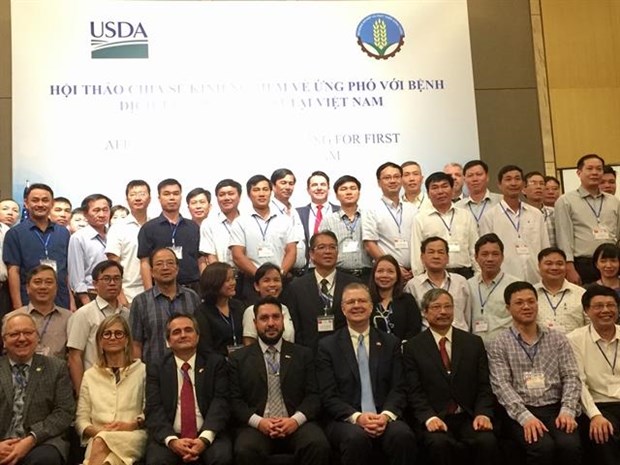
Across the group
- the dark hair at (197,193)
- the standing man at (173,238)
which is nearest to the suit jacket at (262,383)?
the standing man at (173,238)

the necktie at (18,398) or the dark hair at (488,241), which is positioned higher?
the dark hair at (488,241)

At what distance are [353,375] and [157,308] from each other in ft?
4.26

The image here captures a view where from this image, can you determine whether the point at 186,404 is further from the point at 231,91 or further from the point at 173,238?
the point at 231,91

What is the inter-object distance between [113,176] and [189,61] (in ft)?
4.24

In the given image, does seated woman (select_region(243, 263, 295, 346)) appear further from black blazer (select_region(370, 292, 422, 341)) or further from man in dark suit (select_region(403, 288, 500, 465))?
man in dark suit (select_region(403, 288, 500, 465))

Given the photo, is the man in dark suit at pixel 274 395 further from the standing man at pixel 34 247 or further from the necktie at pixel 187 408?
the standing man at pixel 34 247

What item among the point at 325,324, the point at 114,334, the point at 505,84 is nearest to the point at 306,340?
the point at 325,324

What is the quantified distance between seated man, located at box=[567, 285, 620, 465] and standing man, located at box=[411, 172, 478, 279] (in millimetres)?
937

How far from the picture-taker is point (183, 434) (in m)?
4.23

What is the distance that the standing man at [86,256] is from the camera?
5457 mm

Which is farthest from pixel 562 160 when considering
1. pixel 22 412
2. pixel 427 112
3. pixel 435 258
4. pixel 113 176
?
pixel 22 412

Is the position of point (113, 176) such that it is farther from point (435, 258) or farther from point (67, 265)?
point (435, 258)

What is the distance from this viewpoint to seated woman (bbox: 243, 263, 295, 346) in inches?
187

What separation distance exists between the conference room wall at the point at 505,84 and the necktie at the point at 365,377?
352 centimetres
